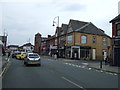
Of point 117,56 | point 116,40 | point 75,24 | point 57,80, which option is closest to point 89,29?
point 75,24

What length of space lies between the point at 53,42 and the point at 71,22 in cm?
1689

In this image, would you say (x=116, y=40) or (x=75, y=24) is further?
(x=75, y=24)

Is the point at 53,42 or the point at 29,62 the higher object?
the point at 53,42

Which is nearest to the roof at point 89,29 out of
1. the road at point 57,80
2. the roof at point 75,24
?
the roof at point 75,24

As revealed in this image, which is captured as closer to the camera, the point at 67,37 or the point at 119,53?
the point at 119,53

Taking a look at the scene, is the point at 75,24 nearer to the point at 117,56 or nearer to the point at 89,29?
the point at 89,29

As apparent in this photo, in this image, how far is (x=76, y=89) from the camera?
8.61 meters

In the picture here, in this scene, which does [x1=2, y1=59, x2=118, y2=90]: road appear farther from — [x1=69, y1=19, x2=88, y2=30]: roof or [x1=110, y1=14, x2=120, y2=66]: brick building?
[x1=69, y1=19, x2=88, y2=30]: roof

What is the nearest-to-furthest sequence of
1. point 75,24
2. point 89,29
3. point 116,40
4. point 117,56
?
point 117,56 → point 116,40 → point 75,24 → point 89,29

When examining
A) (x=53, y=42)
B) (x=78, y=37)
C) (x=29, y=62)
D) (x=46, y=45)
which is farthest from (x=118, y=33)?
(x=46, y=45)

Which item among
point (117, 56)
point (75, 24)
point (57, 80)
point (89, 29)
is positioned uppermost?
point (75, 24)

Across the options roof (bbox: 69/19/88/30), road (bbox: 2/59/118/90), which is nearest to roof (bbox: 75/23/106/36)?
roof (bbox: 69/19/88/30)

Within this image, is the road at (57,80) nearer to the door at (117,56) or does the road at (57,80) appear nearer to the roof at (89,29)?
the door at (117,56)

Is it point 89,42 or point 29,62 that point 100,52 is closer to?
point 89,42
